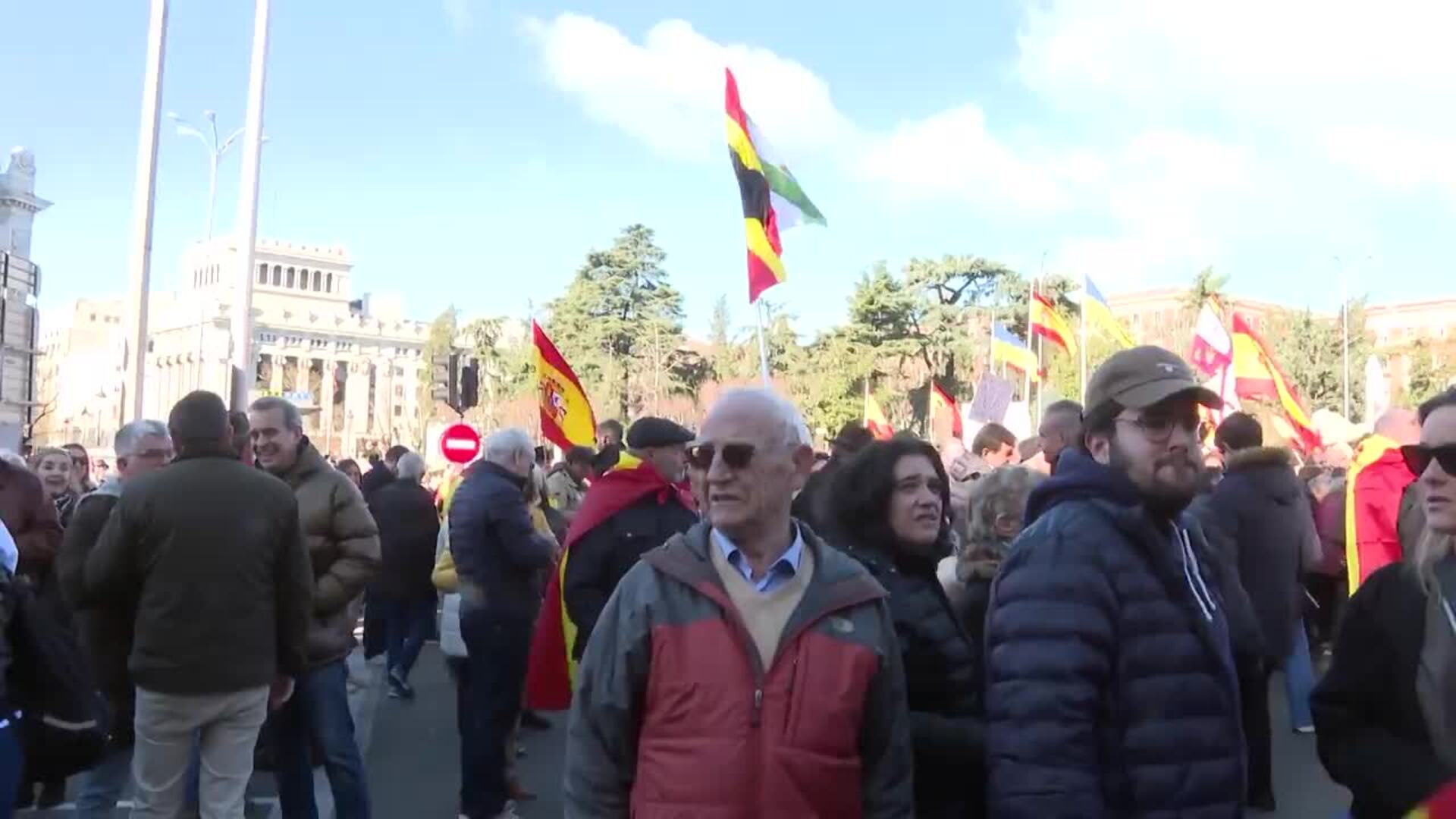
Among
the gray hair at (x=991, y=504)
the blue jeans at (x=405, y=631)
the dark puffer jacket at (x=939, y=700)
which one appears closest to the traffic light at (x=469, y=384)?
the blue jeans at (x=405, y=631)

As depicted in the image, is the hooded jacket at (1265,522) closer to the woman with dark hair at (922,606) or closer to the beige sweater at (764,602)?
the woman with dark hair at (922,606)

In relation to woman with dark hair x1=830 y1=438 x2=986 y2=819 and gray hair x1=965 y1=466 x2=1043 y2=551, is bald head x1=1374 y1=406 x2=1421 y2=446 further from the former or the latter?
woman with dark hair x1=830 y1=438 x2=986 y2=819

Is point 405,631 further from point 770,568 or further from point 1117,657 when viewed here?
point 1117,657

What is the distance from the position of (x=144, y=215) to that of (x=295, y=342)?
360 ft

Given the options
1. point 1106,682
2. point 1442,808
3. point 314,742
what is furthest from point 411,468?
point 1442,808

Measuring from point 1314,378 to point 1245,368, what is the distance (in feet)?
143

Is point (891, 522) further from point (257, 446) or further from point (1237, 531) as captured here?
point (1237, 531)

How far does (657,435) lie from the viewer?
228 inches

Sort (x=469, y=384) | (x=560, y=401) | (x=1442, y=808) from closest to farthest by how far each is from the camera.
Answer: (x=1442, y=808)
(x=560, y=401)
(x=469, y=384)

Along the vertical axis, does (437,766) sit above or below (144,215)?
below

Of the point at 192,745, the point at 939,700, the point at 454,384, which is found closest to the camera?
the point at 939,700

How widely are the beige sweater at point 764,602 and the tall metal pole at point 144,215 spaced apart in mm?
15642

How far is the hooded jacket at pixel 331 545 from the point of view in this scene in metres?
5.92

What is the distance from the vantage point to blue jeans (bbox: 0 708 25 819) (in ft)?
13.8
